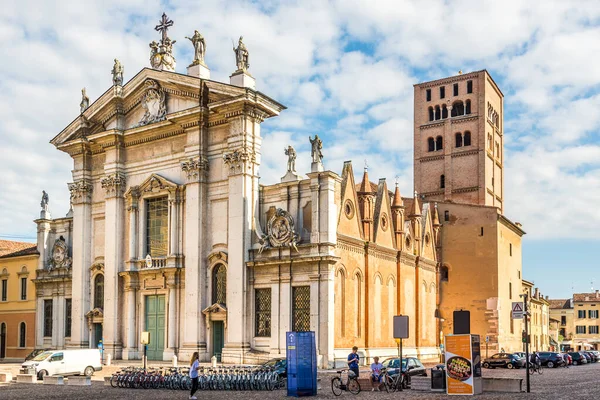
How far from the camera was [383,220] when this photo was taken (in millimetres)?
44281

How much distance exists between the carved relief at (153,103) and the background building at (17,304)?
1380cm

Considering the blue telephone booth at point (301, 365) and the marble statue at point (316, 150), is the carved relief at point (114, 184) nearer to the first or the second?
the marble statue at point (316, 150)

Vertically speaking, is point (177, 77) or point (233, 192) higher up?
point (177, 77)

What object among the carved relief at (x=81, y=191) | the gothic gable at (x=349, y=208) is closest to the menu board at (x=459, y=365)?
the gothic gable at (x=349, y=208)

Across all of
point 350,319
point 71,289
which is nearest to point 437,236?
point 350,319

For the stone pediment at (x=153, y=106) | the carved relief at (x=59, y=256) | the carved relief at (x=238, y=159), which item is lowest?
the carved relief at (x=59, y=256)

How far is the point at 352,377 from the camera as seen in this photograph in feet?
79.4

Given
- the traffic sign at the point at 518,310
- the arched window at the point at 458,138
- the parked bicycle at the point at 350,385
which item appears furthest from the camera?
the arched window at the point at 458,138

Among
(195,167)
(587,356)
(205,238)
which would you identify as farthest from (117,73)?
(587,356)

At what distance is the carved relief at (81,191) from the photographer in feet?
147

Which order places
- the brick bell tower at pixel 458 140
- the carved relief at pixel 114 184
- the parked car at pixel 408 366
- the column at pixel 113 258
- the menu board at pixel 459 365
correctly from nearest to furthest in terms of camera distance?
the menu board at pixel 459 365
the parked car at pixel 408 366
the column at pixel 113 258
the carved relief at pixel 114 184
the brick bell tower at pixel 458 140

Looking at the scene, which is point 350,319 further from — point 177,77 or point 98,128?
point 98,128

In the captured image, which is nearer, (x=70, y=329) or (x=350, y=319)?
(x=350, y=319)

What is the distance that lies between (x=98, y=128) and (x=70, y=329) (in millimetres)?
12215
